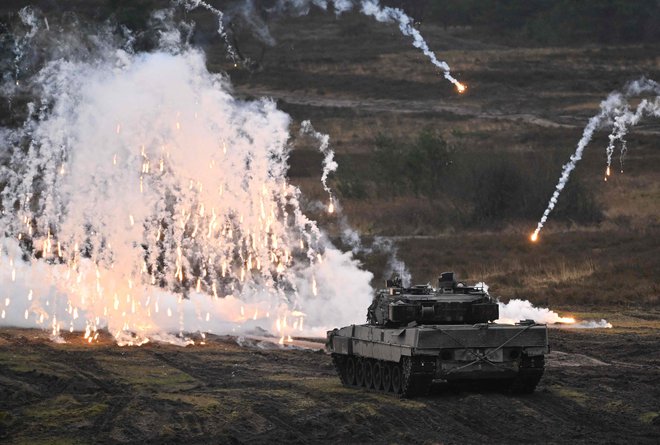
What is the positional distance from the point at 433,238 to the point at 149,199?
26553 mm

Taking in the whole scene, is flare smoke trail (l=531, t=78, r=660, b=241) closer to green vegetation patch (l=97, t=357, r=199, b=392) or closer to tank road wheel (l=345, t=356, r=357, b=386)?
green vegetation patch (l=97, t=357, r=199, b=392)

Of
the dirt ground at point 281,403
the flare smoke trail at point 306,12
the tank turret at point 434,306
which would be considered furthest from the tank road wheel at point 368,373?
the flare smoke trail at point 306,12

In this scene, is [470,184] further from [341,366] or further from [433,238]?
[341,366]

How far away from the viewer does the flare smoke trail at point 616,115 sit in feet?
220

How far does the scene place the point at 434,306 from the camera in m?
26.6

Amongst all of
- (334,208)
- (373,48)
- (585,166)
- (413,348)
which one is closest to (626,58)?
(373,48)

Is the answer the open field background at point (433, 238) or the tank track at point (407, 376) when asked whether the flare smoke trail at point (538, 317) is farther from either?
the tank track at point (407, 376)

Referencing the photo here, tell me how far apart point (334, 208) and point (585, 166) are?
19122mm

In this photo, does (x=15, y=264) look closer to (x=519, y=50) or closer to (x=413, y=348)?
(x=413, y=348)

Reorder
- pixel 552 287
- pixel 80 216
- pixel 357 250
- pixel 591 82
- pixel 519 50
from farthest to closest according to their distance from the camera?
pixel 519 50 < pixel 591 82 < pixel 357 250 < pixel 552 287 < pixel 80 216

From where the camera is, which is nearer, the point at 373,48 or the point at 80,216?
the point at 80,216

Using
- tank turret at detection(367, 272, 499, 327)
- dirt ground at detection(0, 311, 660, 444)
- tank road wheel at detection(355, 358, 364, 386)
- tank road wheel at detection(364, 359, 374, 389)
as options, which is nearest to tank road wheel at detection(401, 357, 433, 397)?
dirt ground at detection(0, 311, 660, 444)

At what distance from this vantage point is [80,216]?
124 feet

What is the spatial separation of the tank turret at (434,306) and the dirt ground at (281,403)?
1368 millimetres
